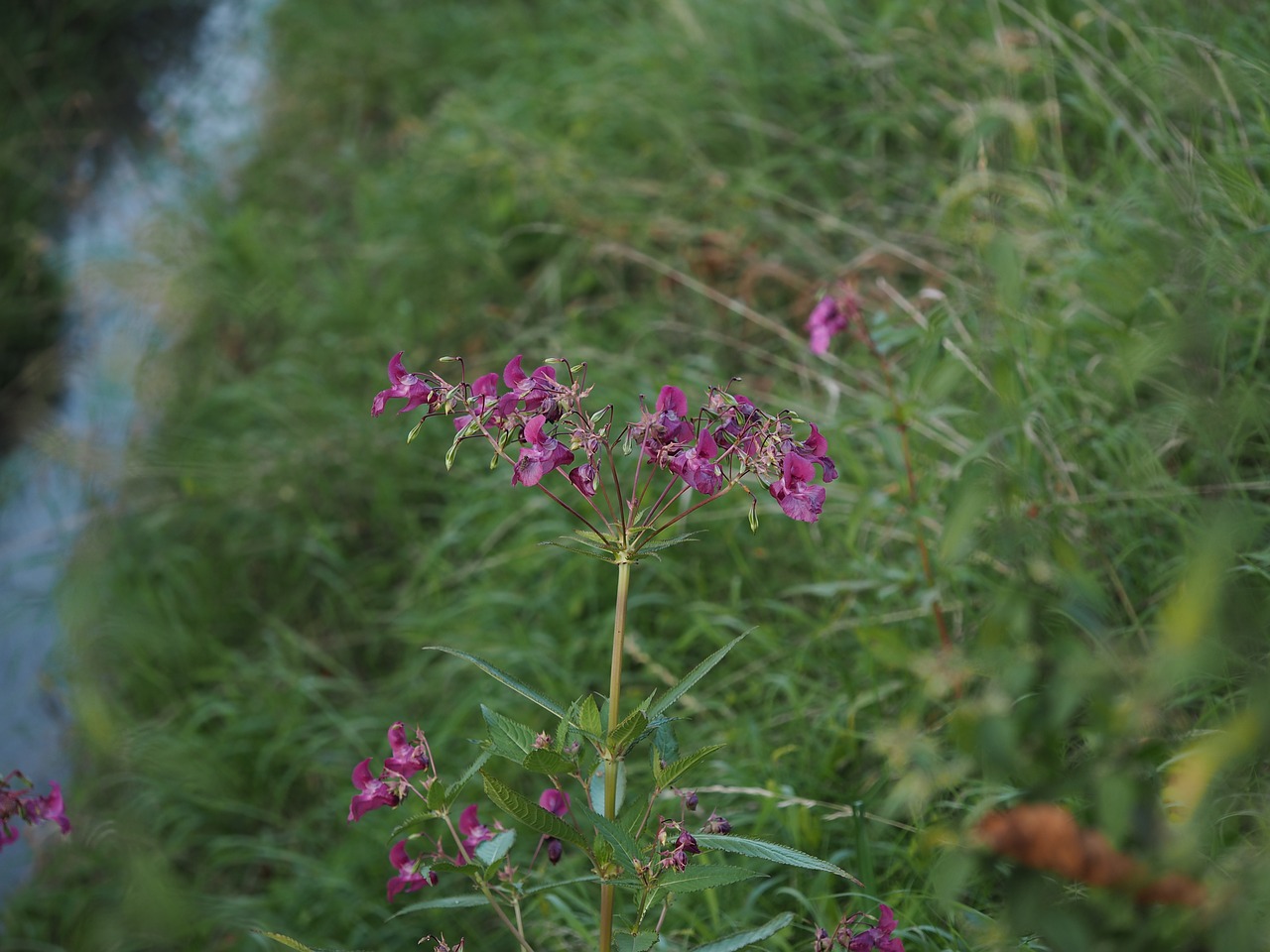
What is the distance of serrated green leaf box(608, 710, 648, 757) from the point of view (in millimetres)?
1076

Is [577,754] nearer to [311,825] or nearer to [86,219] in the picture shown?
[311,825]

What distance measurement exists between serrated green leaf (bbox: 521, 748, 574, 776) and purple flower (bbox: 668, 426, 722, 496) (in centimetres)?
28

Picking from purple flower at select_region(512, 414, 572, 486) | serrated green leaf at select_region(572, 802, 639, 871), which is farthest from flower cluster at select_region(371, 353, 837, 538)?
serrated green leaf at select_region(572, 802, 639, 871)

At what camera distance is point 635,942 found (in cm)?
109

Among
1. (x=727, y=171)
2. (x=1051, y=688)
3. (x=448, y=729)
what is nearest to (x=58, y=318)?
(x=727, y=171)

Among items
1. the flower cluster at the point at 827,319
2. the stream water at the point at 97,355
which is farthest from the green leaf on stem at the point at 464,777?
the stream water at the point at 97,355

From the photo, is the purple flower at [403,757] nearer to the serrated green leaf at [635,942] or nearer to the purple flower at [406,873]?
the purple flower at [406,873]

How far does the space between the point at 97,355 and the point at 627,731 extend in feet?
11.7

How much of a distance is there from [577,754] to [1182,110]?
69.5 inches

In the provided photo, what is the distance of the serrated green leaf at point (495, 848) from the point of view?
120cm

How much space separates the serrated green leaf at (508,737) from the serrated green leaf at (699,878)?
0.60ft

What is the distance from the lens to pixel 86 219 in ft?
15.7

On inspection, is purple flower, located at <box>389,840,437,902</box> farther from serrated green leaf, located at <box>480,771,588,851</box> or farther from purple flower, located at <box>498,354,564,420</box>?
purple flower, located at <box>498,354,564,420</box>

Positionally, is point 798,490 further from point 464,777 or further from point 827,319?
point 827,319
